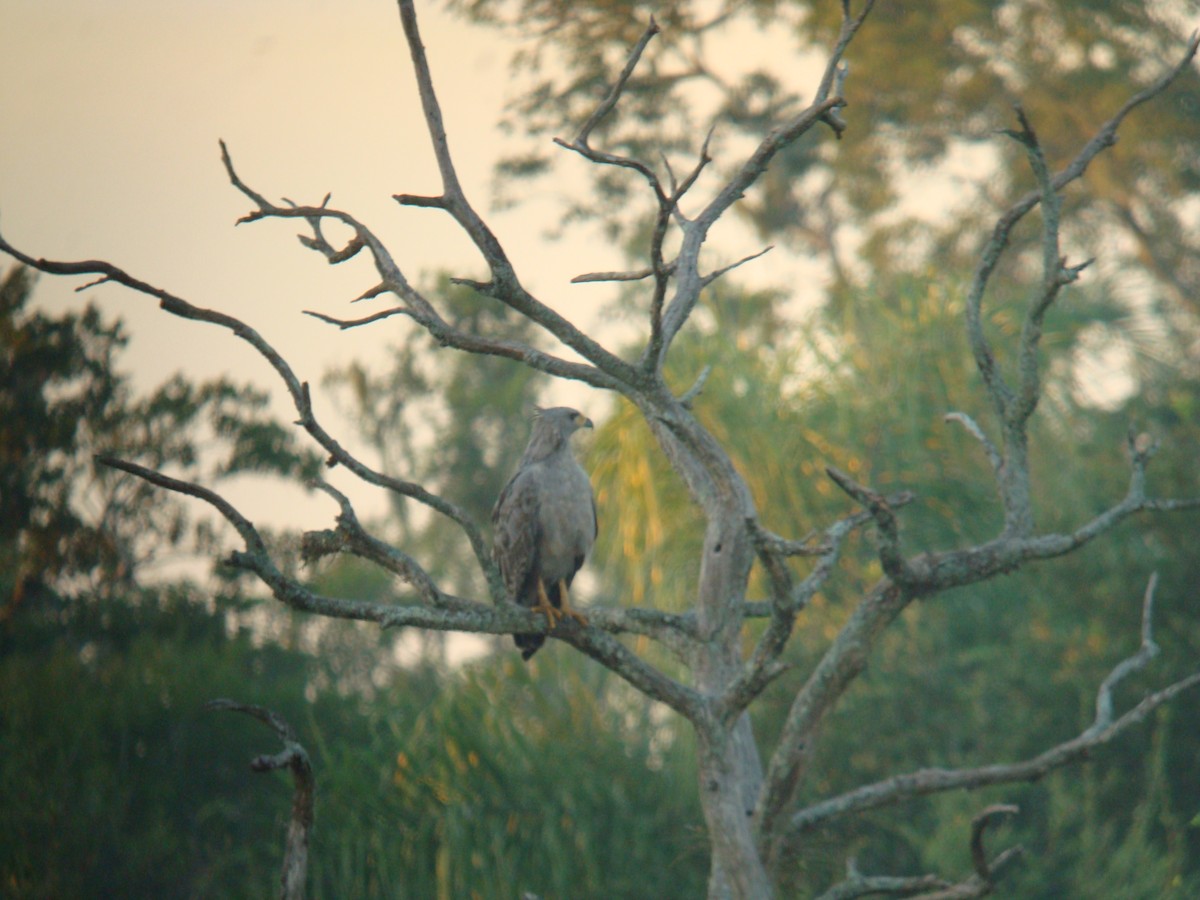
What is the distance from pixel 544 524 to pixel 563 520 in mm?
100

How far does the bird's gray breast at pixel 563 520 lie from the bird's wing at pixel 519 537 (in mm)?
47

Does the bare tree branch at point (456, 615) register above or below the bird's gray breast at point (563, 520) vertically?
below

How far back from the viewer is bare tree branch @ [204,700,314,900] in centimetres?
479

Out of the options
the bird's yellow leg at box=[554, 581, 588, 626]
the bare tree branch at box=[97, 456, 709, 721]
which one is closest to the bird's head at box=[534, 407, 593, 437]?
the bird's yellow leg at box=[554, 581, 588, 626]

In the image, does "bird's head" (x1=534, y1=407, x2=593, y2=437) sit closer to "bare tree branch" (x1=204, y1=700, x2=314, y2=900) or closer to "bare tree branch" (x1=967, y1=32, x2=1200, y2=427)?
"bare tree branch" (x1=967, y1=32, x2=1200, y2=427)

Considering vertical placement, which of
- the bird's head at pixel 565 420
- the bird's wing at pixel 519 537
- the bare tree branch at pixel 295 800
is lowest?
the bare tree branch at pixel 295 800

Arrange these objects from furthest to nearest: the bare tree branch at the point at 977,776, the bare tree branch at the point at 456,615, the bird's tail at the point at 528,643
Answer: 1. the bird's tail at the point at 528,643
2. the bare tree branch at the point at 977,776
3. the bare tree branch at the point at 456,615

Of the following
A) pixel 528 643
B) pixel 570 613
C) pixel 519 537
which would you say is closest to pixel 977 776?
pixel 570 613

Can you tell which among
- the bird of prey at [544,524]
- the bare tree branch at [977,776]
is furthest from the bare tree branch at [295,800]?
the bird of prey at [544,524]

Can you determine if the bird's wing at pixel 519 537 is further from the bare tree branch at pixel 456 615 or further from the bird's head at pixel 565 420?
the bare tree branch at pixel 456 615

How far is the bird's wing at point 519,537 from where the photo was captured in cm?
711

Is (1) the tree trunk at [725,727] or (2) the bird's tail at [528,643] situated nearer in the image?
(1) the tree trunk at [725,727]

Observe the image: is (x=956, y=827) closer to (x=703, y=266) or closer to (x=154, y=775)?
(x=703, y=266)

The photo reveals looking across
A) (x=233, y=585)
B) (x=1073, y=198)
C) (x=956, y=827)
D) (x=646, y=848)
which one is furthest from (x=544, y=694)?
(x=1073, y=198)
